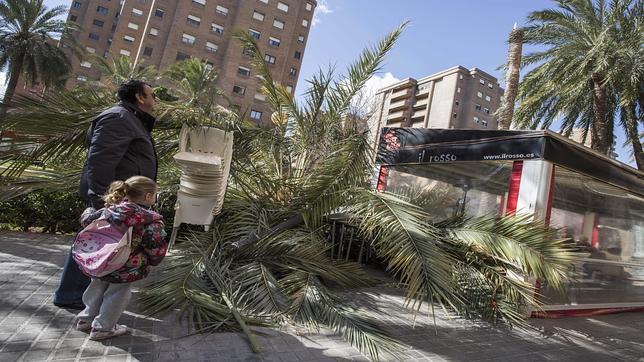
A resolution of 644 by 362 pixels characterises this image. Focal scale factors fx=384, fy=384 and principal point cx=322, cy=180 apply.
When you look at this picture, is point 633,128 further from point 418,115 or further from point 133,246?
point 418,115

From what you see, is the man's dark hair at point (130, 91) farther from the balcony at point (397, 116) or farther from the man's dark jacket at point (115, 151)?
the balcony at point (397, 116)

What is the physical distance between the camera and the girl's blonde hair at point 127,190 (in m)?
2.46

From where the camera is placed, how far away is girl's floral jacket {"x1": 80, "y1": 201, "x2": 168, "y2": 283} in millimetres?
2398

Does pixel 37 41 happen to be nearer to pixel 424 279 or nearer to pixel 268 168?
pixel 268 168

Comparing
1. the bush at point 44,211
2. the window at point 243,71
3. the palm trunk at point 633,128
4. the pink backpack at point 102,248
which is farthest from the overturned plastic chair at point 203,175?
the window at point 243,71

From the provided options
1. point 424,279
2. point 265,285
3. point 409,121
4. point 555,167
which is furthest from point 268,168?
point 409,121

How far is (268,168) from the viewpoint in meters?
5.36

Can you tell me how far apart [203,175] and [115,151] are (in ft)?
4.58

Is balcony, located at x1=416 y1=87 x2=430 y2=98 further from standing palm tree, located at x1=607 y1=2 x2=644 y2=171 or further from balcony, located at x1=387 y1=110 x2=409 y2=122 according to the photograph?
standing palm tree, located at x1=607 y1=2 x2=644 y2=171

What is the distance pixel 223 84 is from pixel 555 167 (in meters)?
41.5

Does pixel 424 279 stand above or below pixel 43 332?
above

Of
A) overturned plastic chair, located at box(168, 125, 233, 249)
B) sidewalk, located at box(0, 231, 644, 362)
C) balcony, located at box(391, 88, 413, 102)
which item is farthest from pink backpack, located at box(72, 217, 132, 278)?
balcony, located at box(391, 88, 413, 102)

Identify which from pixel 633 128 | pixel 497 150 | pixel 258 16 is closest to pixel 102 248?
pixel 497 150

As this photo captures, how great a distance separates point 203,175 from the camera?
4.07 meters
